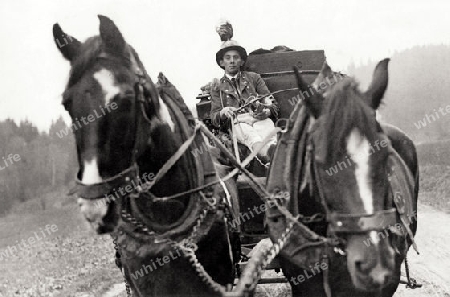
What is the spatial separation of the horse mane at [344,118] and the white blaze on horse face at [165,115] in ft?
3.69

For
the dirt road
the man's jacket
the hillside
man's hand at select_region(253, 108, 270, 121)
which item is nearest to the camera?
man's hand at select_region(253, 108, 270, 121)

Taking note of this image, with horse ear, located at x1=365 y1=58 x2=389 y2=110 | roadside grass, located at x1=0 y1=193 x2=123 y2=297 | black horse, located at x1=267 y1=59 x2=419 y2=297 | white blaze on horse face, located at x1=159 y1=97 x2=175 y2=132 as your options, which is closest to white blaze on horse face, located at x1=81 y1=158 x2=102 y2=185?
white blaze on horse face, located at x1=159 y1=97 x2=175 y2=132

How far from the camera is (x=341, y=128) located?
285 cm

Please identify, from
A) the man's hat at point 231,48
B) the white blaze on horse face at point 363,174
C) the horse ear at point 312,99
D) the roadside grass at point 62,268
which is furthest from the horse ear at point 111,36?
the roadside grass at point 62,268

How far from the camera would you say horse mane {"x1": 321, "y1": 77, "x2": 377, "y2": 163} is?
9.29 ft

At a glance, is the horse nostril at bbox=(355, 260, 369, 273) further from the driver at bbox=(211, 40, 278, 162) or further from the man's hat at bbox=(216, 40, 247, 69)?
the man's hat at bbox=(216, 40, 247, 69)

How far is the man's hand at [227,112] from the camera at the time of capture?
4.98m

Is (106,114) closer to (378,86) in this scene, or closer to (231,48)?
(378,86)

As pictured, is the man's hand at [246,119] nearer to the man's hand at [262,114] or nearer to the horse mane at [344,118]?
the man's hand at [262,114]

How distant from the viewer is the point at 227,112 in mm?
4988

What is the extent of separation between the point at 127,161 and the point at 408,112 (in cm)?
5941

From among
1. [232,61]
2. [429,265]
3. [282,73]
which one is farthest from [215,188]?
[429,265]

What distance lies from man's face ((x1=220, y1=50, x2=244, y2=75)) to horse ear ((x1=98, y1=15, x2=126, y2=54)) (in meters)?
2.59

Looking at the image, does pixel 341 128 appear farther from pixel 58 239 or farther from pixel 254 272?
pixel 58 239
